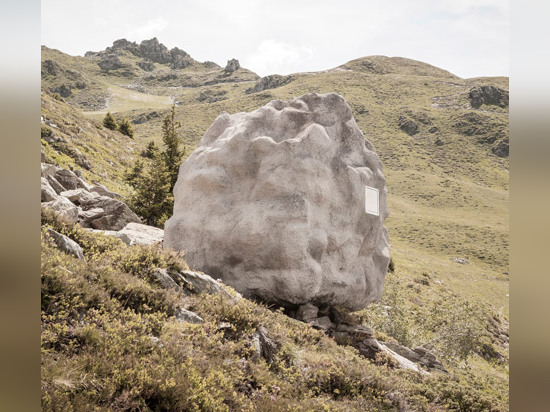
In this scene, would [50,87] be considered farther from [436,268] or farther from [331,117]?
[331,117]

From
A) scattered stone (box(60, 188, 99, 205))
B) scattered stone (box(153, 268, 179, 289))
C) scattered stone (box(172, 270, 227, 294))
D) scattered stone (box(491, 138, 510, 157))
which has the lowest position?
scattered stone (box(172, 270, 227, 294))

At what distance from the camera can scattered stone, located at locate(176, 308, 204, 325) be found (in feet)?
27.0

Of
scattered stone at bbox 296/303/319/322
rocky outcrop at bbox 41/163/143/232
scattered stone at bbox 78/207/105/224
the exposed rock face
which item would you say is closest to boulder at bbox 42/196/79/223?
rocky outcrop at bbox 41/163/143/232

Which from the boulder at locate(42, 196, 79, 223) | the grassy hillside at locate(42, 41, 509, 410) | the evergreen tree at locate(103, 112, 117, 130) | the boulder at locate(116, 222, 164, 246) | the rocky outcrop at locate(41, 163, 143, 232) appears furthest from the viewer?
the evergreen tree at locate(103, 112, 117, 130)

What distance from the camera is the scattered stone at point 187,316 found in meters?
8.22

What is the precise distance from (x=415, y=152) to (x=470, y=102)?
47.2 m

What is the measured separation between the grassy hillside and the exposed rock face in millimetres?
2196

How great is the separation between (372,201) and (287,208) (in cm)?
375

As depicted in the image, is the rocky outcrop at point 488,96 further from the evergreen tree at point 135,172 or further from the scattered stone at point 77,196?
the scattered stone at point 77,196

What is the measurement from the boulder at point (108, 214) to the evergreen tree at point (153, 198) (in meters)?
2.62

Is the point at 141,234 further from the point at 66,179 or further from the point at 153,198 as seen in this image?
the point at 66,179

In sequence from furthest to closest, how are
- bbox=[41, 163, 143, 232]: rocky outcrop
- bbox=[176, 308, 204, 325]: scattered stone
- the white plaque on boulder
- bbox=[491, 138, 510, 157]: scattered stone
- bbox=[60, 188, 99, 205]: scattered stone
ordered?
bbox=[491, 138, 510, 157]: scattered stone
bbox=[60, 188, 99, 205]: scattered stone
bbox=[41, 163, 143, 232]: rocky outcrop
the white plaque on boulder
bbox=[176, 308, 204, 325]: scattered stone

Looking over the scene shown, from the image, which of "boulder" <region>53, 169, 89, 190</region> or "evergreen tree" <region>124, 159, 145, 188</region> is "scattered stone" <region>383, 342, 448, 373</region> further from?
"evergreen tree" <region>124, 159, 145, 188</region>

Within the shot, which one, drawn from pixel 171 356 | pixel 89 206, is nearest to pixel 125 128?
pixel 89 206
